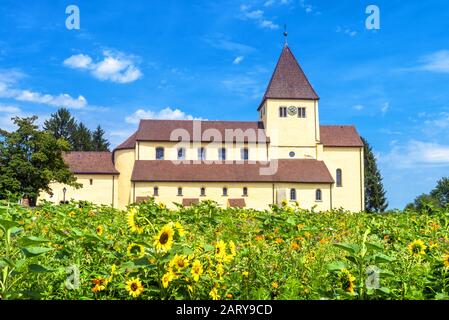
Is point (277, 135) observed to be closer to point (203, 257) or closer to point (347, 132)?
point (347, 132)

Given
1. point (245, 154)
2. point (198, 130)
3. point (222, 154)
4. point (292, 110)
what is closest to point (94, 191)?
point (198, 130)

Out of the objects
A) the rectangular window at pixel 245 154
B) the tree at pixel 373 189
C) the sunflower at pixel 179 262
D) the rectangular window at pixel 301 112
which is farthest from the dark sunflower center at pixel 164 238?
the tree at pixel 373 189

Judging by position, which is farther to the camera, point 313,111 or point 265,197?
point 313,111

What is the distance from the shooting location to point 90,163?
151 feet

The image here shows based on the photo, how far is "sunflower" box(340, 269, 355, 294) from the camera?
3.11 meters

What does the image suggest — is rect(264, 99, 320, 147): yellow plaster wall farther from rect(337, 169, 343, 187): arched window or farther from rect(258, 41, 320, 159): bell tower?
rect(337, 169, 343, 187): arched window

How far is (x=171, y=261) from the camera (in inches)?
118

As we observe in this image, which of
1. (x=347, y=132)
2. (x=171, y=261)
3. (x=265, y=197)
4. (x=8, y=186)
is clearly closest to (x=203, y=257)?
(x=171, y=261)

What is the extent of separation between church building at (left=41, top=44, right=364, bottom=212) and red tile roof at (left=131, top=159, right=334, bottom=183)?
93 mm

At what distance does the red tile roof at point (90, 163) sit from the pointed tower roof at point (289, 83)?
56.6 ft

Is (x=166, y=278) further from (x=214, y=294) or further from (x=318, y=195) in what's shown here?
(x=318, y=195)

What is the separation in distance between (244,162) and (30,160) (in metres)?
19.5

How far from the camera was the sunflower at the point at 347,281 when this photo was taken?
3108mm
